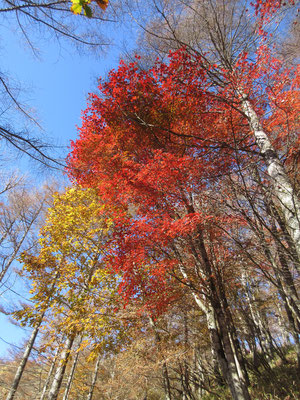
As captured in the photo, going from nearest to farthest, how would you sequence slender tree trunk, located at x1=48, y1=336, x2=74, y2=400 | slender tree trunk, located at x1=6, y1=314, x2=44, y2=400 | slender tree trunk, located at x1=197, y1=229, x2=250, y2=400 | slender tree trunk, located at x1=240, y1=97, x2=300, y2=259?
slender tree trunk, located at x1=240, y1=97, x2=300, y2=259 < slender tree trunk, located at x1=197, y1=229, x2=250, y2=400 < slender tree trunk, located at x1=48, y1=336, x2=74, y2=400 < slender tree trunk, located at x1=6, y1=314, x2=44, y2=400

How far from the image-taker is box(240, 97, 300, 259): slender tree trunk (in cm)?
317

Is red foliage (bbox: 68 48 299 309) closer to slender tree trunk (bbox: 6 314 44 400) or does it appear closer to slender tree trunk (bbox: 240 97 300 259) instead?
slender tree trunk (bbox: 240 97 300 259)

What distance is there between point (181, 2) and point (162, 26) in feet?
2.09

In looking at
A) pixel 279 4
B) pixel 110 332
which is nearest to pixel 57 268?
pixel 110 332

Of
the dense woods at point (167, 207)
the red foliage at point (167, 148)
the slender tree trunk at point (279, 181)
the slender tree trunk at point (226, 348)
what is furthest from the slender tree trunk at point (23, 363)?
the slender tree trunk at point (279, 181)

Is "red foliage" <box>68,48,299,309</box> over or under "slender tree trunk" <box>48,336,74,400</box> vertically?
over

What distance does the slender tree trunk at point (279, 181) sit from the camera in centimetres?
317

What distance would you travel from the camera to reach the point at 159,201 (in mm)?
6191

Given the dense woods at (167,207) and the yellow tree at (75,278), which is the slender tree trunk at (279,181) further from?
the yellow tree at (75,278)

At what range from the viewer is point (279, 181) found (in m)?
3.61

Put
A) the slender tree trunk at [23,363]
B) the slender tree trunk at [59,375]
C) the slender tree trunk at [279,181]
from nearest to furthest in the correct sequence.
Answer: the slender tree trunk at [279,181] < the slender tree trunk at [59,375] < the slender tree trunk at [23,363]

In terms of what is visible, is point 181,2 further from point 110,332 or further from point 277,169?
point 110,332

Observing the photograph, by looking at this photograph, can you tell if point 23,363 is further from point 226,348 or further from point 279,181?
point 279,181

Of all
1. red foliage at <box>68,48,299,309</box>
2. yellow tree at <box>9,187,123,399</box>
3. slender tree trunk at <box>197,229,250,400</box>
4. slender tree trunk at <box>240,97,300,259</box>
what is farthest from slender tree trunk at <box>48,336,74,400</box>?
slender tree trunk at <box>240,97,300,259</box>
